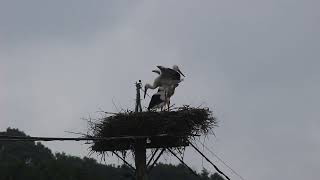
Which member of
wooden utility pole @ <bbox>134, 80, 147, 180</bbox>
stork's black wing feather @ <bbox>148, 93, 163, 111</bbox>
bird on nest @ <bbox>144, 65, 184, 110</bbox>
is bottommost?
wooden utility pole @ <bbox>134, 80, 147, 180</bbox>

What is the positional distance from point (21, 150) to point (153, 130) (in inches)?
1547

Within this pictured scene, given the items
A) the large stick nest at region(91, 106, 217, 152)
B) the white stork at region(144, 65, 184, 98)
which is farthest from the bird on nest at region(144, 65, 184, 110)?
the large stick nest at region(91, 106, 217, 152)

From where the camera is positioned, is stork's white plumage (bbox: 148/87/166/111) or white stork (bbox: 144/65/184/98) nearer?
stork's white plumage (bbox: 148/87/166/111)

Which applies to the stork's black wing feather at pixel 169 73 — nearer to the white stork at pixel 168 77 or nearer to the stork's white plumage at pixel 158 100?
the white stork at pixel 168 77

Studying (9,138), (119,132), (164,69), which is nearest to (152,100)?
(164,69)

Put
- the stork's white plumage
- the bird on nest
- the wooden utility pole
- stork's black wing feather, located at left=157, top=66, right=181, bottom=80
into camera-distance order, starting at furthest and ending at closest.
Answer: stork's black wing feather, located at left=157, top=66, right=181, bottom=80
the bird on nest
the stork's white plumage
the wooden utility pole

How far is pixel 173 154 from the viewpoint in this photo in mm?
12164

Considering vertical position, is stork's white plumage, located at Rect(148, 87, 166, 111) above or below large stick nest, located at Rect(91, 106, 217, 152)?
above

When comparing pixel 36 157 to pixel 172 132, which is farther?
pixel 36 157

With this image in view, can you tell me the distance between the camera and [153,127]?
12.0 m

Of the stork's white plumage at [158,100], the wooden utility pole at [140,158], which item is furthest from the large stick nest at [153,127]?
the stork's white plumage at [158,100]

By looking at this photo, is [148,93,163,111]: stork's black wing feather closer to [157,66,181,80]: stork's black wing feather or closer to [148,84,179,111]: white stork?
[148,84,179,111]: white stork

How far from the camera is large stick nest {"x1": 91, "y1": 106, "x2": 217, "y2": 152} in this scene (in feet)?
39.1

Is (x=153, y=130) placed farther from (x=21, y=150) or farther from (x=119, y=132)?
(x=21, y=150)
